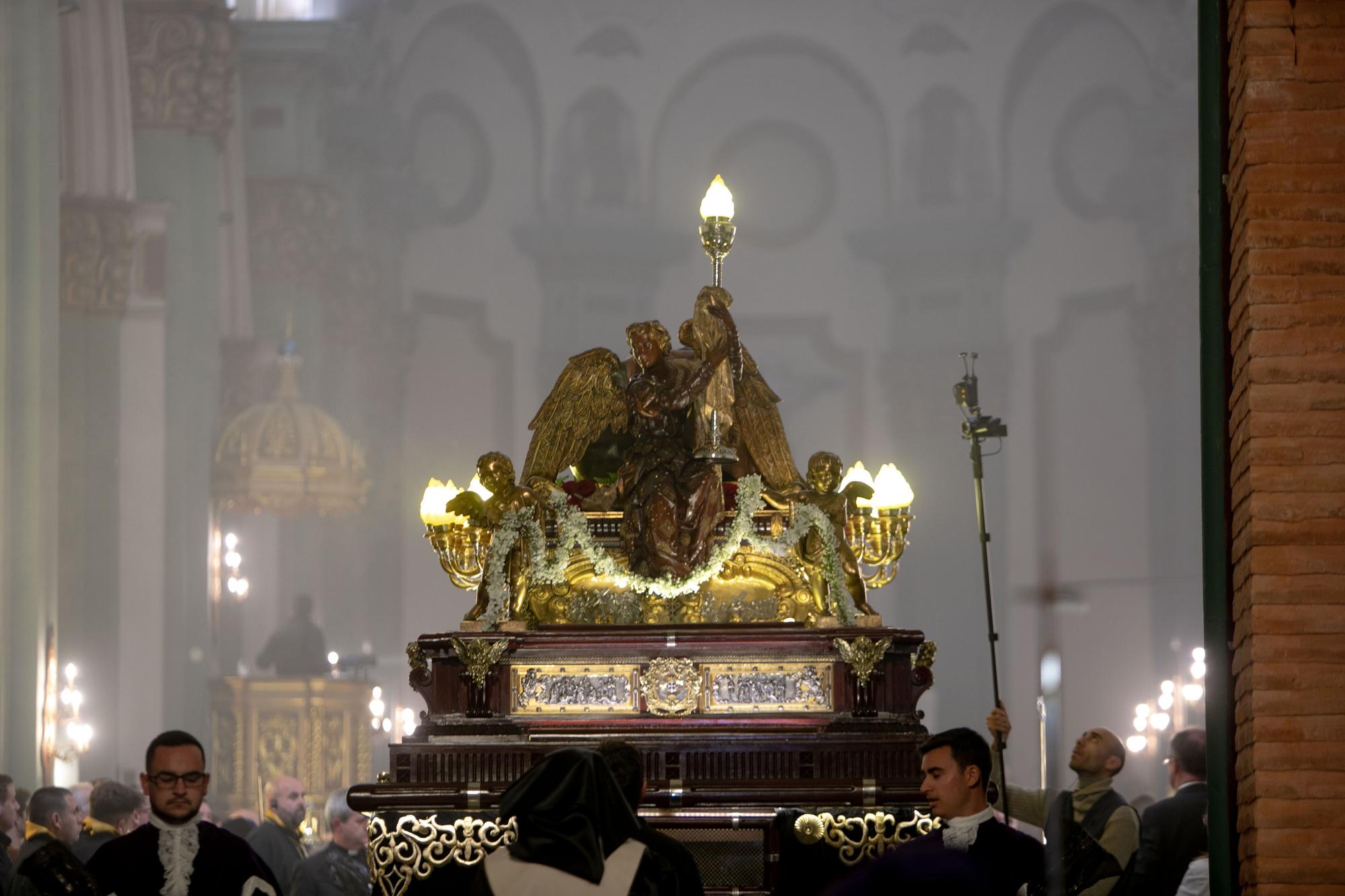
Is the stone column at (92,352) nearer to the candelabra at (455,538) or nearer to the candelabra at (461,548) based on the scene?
the candelabra at (455,538)

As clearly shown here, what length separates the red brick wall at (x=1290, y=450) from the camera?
193 inches

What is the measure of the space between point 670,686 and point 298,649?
9.41m

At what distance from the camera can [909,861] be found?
3.21 m

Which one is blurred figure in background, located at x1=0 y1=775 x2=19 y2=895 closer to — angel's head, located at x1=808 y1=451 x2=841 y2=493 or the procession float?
the procession float

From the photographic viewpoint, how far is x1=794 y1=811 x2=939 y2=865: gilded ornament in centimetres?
795

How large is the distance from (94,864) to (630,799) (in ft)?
5.64

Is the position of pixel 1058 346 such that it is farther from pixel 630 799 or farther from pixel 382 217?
pixel 630 799

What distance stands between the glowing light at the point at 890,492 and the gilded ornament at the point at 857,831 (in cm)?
247

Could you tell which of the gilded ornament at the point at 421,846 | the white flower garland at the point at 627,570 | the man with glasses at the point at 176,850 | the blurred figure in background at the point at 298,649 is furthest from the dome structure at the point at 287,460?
the man with glasses at the point at 176,850

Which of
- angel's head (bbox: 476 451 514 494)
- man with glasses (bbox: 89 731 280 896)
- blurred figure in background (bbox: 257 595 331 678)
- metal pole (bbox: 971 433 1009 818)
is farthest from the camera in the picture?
blurred figure in background (bbox: 257 595 331 678)

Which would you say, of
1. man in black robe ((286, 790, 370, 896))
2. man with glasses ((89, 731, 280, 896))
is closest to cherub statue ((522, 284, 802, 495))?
man in black robe ((286, 790, 370, 896))

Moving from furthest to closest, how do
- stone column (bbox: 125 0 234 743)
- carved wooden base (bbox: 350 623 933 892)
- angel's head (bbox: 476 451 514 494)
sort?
stone column (bbox: 125 0 234 743), angel's head (bbox: 476 451 514 494), carved wooden base (bbox: 350 623 933 892)

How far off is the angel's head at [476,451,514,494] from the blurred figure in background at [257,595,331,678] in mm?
8616

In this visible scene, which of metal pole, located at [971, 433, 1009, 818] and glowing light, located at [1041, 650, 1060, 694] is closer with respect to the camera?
glowing light, located at [1041, 650, 1060, 694]
